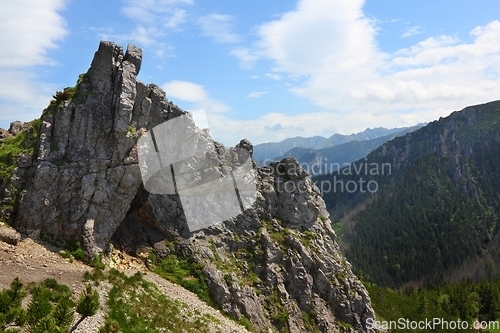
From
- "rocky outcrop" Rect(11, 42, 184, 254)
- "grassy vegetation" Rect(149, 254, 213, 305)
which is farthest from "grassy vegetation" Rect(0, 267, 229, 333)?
"rocky outcrop" Rect(11, 42, 184, 254)

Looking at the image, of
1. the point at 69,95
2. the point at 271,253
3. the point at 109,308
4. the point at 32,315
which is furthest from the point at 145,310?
the point at 69,95

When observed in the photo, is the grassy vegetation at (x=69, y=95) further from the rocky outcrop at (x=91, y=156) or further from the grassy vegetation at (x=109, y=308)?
the grassy vegetation at (x=109, y=308)

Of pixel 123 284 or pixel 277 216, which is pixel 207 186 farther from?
pixel 123 284

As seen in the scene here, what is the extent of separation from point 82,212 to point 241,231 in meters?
20.6

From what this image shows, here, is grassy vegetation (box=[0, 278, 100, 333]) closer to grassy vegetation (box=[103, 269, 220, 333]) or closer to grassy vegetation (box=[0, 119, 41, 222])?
grassy vegetation (box=[103, 269, 220, 333])

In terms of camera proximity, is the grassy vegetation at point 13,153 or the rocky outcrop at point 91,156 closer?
the grassy vegetation at point 13,153

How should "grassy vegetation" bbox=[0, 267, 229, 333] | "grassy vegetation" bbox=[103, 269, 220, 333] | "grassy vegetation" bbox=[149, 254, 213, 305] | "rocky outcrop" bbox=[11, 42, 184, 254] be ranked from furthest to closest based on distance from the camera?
1. "grassy vegetation" bbox=[149, 254, 213, 305]
2. "rocky outcrop" bbox=[11, 42, 184, 254]
3. "grassy vegetation" bbox=[103, 269, 220, 333]
4. "grassy vegetation" bbox=[0, 267, 229, 333]

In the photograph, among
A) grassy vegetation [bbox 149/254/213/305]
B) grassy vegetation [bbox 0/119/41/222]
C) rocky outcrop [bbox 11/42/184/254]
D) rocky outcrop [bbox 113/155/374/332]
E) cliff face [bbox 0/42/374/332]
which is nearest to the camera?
grassy vegetation [bbox 0/119/41/222]

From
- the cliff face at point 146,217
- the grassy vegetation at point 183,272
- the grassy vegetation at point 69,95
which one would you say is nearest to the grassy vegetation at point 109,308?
the grassy vegetation at point 183,272

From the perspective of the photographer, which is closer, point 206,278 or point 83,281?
point 83,281

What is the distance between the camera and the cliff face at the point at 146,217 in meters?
36.0

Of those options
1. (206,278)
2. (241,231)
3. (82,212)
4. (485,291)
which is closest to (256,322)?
(206,278)

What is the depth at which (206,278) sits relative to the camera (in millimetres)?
40031

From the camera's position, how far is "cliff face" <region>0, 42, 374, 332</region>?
118 ft
